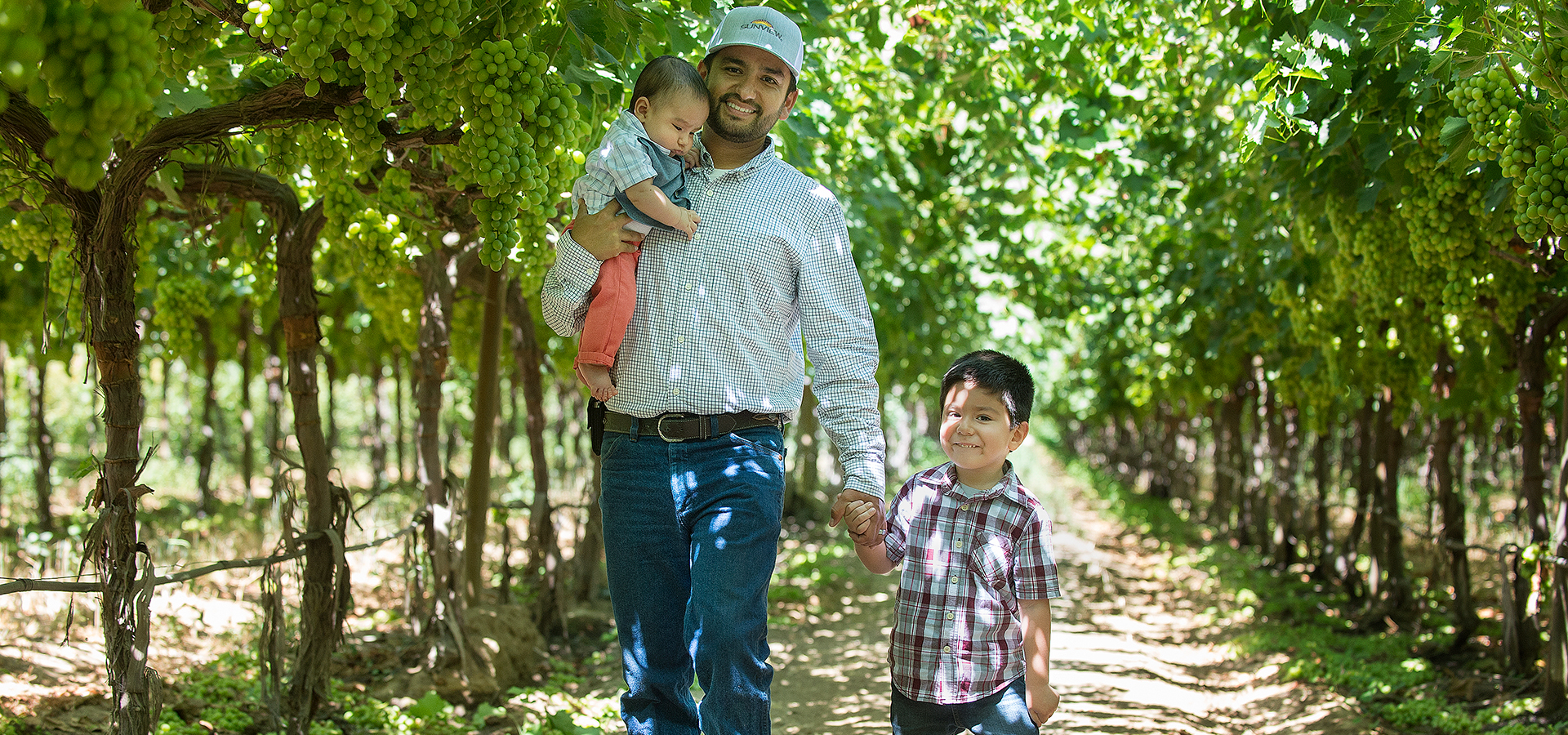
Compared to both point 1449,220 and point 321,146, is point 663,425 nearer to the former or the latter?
point 321,146

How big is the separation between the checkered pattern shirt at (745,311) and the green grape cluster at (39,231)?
166cm

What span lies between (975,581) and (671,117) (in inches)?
50.5

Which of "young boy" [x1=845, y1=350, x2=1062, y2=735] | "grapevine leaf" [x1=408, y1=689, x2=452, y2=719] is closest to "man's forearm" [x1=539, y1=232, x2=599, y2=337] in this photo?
"young boy" [x1=845, y1=350, x2=1062, y2=735]

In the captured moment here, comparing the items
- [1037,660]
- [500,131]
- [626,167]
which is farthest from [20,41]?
[1037,660]

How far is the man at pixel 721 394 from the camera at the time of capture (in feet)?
7.33

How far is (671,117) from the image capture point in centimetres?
231

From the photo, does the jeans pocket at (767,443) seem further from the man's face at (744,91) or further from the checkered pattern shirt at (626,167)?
the man's face at (744,91)

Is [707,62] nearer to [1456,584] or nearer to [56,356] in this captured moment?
[1456,584]

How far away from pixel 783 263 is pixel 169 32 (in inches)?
53.3

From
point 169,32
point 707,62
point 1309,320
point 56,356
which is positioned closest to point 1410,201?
point 1309,320

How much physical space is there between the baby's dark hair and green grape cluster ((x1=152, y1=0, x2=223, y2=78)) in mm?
895

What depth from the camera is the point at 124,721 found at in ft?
8.52

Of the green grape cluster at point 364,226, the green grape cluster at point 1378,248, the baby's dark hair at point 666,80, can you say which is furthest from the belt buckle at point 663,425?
the green grape cluster at point 1378,248

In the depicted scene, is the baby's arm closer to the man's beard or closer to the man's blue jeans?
the man's beard
